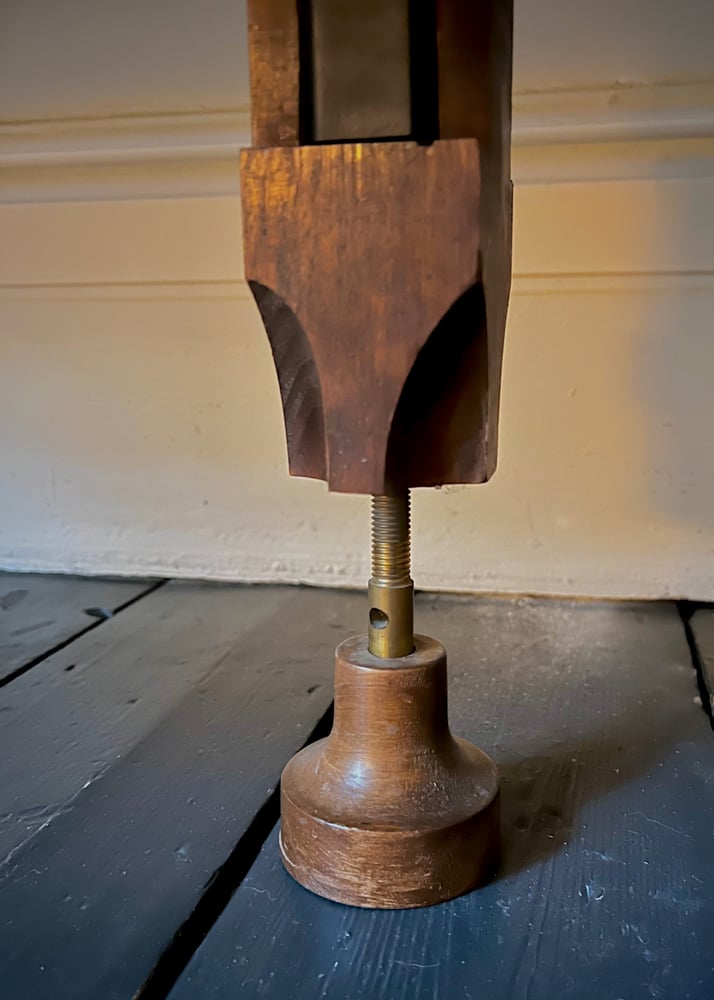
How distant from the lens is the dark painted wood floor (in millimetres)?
388

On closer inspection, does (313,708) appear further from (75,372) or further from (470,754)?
(75,372)

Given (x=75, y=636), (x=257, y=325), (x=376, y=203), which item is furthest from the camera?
(x=257, y=325)

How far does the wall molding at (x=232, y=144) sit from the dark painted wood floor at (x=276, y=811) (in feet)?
1.43

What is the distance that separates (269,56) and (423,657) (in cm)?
28

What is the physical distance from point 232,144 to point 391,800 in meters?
0.71

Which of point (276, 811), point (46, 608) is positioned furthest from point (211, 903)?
point (46, 608)

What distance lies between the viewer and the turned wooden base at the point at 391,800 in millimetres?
423

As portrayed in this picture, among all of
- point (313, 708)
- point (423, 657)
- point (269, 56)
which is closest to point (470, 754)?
point (423, 657)

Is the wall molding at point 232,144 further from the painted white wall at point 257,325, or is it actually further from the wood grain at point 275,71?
the wood grain at point 275,71

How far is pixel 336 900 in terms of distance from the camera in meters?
0.43

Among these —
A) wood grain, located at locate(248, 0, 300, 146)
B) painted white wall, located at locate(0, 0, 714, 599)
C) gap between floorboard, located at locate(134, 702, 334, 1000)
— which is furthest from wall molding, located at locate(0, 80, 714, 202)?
gap between floorboard, located at locate(134, 702, 334, 1000)

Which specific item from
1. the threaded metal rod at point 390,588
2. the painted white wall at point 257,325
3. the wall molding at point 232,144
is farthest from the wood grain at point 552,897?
the wall molding at point 232,144

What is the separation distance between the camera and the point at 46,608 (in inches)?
35.9

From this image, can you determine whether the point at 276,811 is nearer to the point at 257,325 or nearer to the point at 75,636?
the point at 75,636
